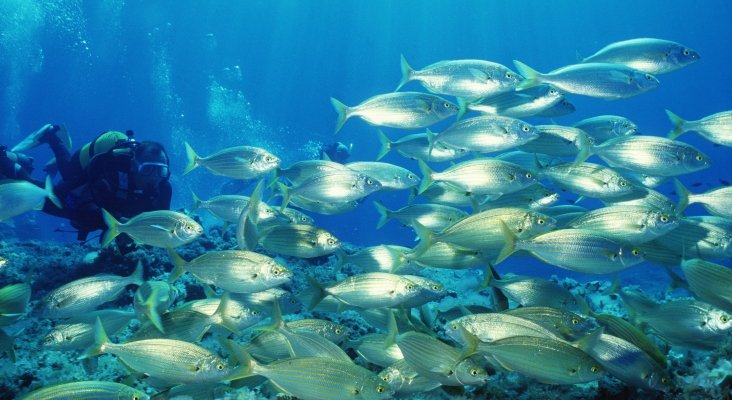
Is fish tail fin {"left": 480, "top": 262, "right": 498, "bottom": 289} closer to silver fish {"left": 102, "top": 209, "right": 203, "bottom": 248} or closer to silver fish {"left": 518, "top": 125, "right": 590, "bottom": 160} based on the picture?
silver fish {"left": 518, "top": 125, "right": 590, "bottom": 160}

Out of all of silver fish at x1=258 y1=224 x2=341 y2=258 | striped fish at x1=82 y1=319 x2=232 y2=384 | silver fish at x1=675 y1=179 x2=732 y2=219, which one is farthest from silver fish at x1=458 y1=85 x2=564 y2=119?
striped fish at x1=82 y1=319 x2=232 y2=384

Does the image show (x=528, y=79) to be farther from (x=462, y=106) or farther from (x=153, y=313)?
(x=153, y=313)

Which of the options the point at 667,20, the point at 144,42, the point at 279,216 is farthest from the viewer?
the point at 144,42

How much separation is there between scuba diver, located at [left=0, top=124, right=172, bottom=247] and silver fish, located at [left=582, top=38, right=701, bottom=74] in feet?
24.6

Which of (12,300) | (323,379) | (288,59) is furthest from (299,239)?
(288,59)

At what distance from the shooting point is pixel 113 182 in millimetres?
7527

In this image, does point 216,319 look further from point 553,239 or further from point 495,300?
point 553,239

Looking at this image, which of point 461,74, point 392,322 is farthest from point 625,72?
point 392,322

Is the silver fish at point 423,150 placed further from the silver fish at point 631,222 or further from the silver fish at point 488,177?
the silver fish at point 631,222

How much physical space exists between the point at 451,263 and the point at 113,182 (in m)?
6.34

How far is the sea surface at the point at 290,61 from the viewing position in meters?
80.2

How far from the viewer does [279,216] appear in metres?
5.43

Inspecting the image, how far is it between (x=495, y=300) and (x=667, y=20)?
10184 cm

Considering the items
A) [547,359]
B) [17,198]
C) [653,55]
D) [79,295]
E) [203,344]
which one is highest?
[653,55]
